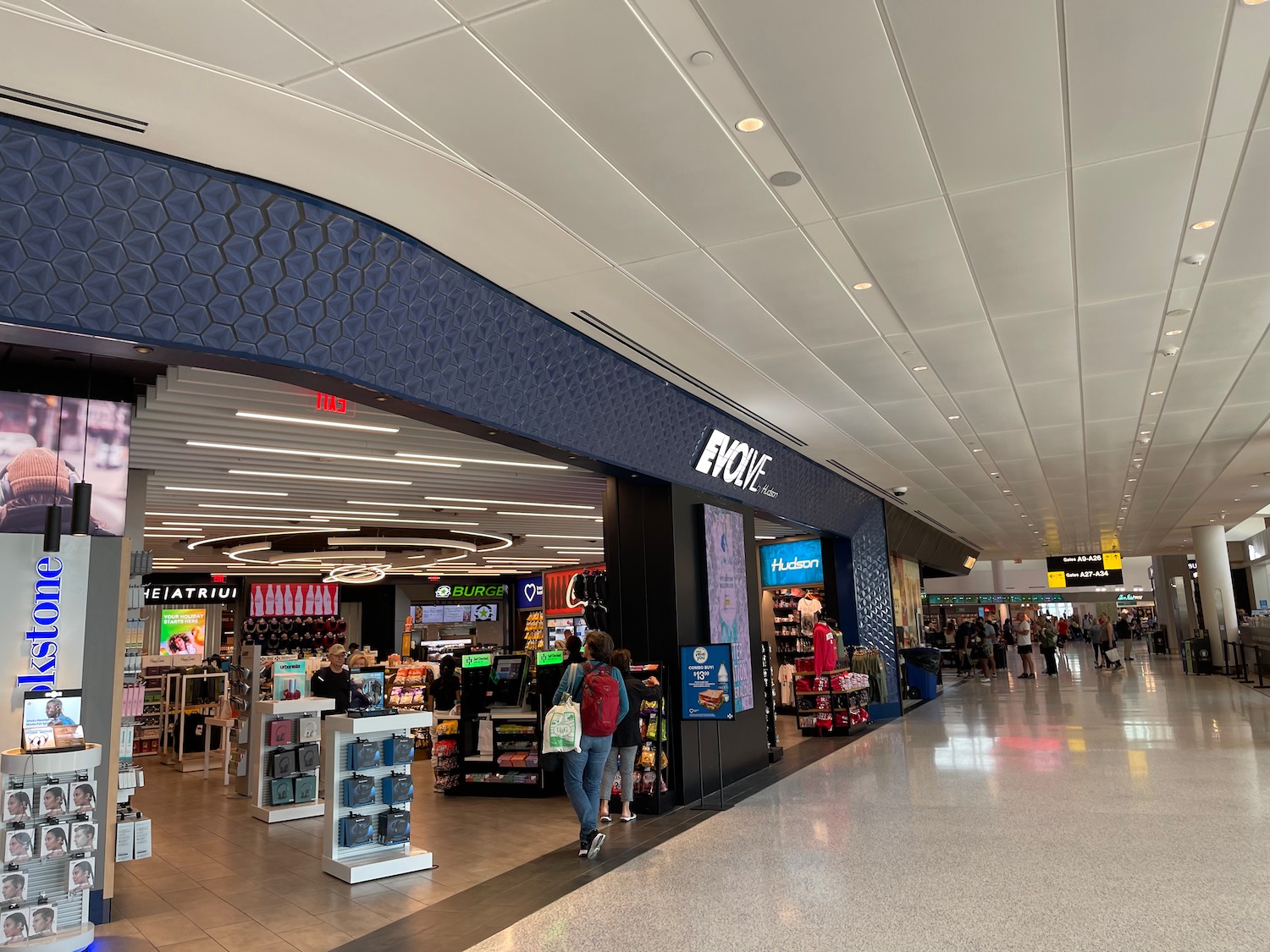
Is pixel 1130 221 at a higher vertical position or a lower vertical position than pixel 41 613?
higher

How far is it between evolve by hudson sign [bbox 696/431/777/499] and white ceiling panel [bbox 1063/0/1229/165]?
15.7 ft

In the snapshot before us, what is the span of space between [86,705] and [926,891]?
190 inches

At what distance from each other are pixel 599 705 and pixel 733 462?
3915mm

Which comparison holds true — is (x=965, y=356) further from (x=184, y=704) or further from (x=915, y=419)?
(x=184, y=704)

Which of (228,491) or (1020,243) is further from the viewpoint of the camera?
(228,491)

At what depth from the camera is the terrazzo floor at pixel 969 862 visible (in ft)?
13.9

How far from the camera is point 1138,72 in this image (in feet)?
11.6

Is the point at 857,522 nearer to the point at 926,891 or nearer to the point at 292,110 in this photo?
the point at 926,891

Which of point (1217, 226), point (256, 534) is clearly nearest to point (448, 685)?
point (256, 534)

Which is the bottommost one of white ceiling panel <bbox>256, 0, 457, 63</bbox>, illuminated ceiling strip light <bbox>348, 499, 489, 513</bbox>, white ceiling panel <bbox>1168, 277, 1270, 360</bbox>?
illuminated ceiling strip light <bbox>348, 499, 489, 513</bbox>

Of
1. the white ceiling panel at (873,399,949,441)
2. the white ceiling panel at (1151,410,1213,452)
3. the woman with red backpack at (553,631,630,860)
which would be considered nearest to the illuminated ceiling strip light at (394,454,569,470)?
the woman with red backpack at (553,631,630,860)

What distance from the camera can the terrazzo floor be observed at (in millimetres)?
4227

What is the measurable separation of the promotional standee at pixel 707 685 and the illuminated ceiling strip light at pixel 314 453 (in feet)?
10.9

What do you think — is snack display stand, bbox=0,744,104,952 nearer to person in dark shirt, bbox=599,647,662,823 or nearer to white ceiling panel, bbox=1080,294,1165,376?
person in dark shirt, bbox=599,647,662,823
